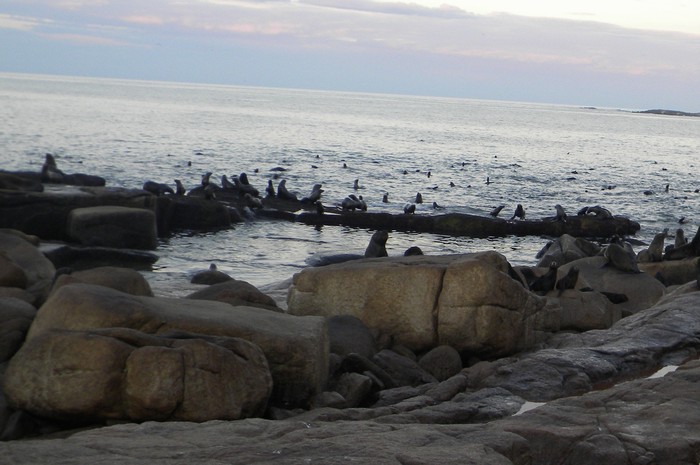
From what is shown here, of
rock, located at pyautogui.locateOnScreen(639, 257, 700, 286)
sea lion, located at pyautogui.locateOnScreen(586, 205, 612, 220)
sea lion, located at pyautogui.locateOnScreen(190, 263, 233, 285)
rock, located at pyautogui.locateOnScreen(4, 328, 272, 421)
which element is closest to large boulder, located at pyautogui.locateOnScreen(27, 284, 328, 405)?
rock, located at pyautogui.locateOnScreen(4, 328, 272, 421)

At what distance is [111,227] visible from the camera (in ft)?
77.7

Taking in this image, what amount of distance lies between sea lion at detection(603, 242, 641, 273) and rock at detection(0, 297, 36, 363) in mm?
11562

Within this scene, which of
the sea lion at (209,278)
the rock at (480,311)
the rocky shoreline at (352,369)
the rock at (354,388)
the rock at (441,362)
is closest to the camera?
the rocky shoreline at (352,369)

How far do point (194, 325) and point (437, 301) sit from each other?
13.0 feet

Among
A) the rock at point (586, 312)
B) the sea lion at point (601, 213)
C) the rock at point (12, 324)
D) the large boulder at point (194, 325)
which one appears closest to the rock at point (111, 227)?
the rock at point (586, 312)

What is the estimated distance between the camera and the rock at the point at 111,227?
23.4 metres

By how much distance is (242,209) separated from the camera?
107ft

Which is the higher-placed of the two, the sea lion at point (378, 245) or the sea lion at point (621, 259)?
the sea lion at point (621, 259)

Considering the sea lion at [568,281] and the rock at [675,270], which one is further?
the rock at [675,270]

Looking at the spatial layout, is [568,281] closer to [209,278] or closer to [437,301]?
[437,301]

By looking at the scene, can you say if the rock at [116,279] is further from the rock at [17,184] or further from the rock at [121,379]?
the rock at [17,184]

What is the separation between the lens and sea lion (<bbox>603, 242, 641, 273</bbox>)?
18.0 metres

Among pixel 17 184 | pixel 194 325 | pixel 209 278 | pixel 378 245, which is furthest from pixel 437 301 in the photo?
pixel 17 184

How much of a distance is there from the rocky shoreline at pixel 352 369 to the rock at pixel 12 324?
0.02 m
